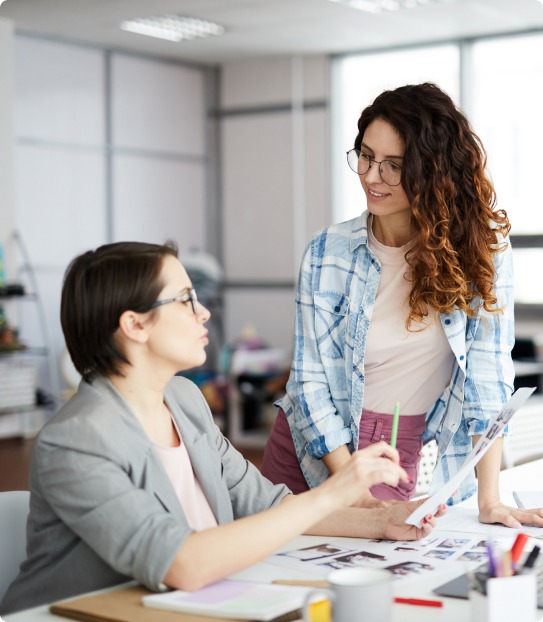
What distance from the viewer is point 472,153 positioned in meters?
2.17

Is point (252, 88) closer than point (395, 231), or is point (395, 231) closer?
point (395, 231)

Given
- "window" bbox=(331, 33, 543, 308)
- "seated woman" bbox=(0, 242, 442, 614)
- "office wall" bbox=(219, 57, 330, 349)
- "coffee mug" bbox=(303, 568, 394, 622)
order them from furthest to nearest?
"office wall" bbox=(219, 57, 330, 349) < "window" bbox=(331, 33, 543, 308) < "seated woman" bbox=(0, 242, 442, 614) < "coffee mug" bbox=(303, 568, 394, 622)

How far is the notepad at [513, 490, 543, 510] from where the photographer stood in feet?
6.81

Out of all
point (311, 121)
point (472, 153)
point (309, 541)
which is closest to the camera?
point (309, 541)

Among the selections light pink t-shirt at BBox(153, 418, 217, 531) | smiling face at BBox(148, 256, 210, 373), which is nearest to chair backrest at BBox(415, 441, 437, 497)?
light pink t-shirt at BBox(153, 418, 217, 531)

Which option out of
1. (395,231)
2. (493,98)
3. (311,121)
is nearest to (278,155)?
(311,121)

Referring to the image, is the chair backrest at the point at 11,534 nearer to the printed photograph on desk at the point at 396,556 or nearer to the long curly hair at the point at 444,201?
the printed photograph on desk at the point at 396,556

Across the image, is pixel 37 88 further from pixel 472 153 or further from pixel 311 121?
pixel 472 153

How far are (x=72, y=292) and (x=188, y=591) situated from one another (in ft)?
1.67

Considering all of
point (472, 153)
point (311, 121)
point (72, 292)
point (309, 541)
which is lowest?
point (309, 541)

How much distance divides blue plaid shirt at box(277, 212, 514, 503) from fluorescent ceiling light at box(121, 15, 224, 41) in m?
4.75

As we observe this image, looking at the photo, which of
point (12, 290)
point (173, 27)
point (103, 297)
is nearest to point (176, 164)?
point (173, 27)

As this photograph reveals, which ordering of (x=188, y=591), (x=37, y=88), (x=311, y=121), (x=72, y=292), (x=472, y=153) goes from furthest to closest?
1. (x=311, y=121)
2. (x=37, y=88)
3. (x=472, y=153)
4. (x=72, y=292)
5. (x=188, y=591)

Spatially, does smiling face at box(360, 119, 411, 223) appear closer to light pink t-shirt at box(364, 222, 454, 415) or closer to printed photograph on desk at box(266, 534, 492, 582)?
light pink t-shirt at box(364, 222, 454, 415)
